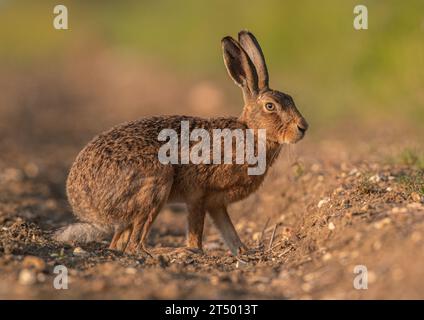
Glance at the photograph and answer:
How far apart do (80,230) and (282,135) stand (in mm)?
2133

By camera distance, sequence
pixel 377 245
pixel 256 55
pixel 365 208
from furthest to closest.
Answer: pixel 256 55 < pixel 365 208 < pixel 377 245

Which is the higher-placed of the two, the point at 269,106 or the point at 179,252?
the point at 269,106

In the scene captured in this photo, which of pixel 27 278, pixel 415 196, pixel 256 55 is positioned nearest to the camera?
pixel 27 278

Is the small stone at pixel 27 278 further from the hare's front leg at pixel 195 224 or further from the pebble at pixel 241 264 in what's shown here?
the hare's front leg at pixel 195 224

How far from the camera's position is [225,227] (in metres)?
7.12

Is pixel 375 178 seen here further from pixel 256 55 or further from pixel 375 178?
pixel 256 55

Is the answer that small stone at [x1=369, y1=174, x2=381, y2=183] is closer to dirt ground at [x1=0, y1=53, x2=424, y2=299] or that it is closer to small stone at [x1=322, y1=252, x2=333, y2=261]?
dirt ground at [x1=0, y1=53, x2=424, y2=299]

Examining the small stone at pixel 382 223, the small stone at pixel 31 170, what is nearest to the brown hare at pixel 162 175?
the small stone at pixel 382 223

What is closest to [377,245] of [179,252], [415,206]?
[415,206]

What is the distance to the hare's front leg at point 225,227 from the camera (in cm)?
702

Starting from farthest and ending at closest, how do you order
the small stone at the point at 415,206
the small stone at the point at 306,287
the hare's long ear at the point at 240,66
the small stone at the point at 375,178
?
the hare's long ear at the point at 240,66, the small stone at the point at 375,178, the small stone at the point at 415,206, the small stone at the point at 306,287

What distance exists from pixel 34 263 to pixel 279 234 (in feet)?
9.71

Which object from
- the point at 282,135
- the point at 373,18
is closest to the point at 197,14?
the point at 373,18

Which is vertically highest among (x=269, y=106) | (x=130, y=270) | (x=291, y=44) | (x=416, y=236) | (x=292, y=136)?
(x=291, y=44)
